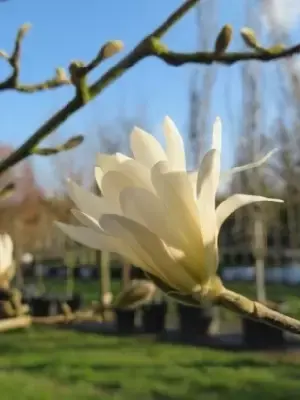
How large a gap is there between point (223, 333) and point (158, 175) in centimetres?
518

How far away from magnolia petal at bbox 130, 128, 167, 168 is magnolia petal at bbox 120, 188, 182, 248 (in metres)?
0.02

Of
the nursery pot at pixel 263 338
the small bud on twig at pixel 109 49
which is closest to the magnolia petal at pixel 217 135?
the small bud on twig at pixel 109 49

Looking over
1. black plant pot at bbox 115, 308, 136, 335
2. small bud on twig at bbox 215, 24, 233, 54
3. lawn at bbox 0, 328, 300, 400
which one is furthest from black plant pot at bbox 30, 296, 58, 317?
small bud on twig at bbox 215, 24, 233, 54

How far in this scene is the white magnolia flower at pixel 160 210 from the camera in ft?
1.20

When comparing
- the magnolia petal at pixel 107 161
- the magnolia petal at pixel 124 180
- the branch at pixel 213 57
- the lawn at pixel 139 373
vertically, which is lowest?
the lawn at pixel 139 373

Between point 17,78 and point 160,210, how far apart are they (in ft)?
0.71

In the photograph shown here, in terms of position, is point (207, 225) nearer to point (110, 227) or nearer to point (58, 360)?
point (110, 227)

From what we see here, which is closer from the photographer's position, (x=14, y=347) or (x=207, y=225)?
(x=207, y=225)

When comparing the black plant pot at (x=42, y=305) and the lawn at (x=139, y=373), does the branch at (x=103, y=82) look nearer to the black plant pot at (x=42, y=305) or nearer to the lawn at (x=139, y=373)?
the lawn at (x=139, y=373)

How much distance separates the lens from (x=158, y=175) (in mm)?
365

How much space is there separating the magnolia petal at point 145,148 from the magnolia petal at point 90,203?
3 centimetres

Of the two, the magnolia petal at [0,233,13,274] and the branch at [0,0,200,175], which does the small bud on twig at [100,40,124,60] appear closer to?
the branch at [0,0,200,175]

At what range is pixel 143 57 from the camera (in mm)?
423

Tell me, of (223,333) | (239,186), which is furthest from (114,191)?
(239,186)
